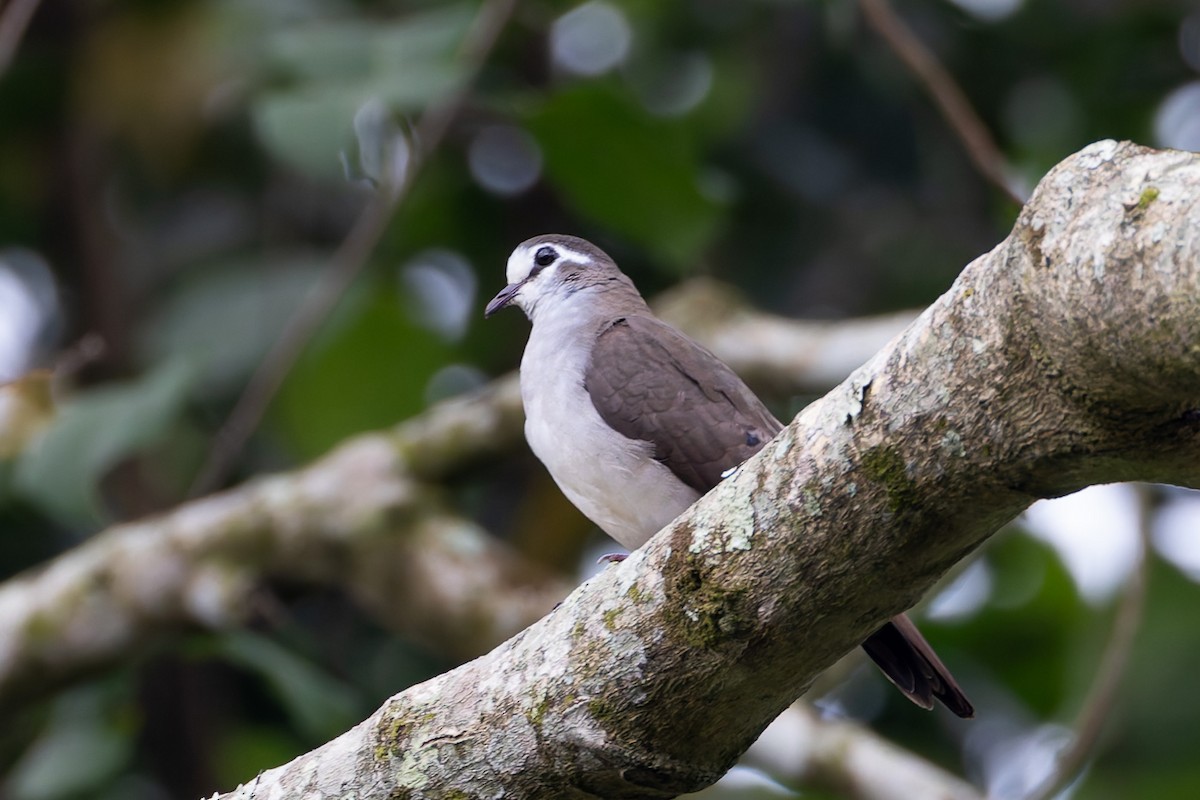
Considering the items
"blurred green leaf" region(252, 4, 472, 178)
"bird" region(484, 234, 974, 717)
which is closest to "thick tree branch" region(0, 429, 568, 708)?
"blurred green leaf" region(252, 4, 472, 178)

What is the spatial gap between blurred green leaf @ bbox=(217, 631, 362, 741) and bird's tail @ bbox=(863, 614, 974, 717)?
2503 millimetres

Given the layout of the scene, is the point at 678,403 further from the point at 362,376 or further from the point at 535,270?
the point at 362,376

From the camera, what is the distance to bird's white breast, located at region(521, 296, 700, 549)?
12.4 feet

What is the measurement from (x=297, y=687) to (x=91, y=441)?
1165 millimetres

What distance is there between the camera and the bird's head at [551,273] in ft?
15.5

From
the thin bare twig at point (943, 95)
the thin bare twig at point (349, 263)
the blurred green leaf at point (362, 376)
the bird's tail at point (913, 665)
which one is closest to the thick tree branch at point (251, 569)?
the thin bare twig at point (349, 263)

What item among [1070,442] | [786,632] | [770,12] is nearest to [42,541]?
[770,12]

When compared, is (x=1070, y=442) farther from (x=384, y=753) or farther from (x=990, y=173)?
(x=990, y=173)

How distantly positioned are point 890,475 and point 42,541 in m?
6.36

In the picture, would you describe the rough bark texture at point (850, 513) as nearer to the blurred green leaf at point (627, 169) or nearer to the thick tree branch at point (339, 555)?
the thick tree branch at point (339, 555)

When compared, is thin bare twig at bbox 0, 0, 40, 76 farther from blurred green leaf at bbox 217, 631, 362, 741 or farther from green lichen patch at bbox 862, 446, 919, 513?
green lichen patch at bbox 862, 446, 919, 513

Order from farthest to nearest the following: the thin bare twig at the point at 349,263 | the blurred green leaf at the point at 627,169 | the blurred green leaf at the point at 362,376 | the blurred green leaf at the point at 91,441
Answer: the blurred green leaf at the point at 362,376, the blurred green leaf at the point at 627,169, the thin bare twig at the point at 349,263, the blurred green leaf at the point at 91,441

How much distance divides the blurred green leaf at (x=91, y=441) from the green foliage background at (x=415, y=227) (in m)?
0.01

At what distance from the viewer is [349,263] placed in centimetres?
561
